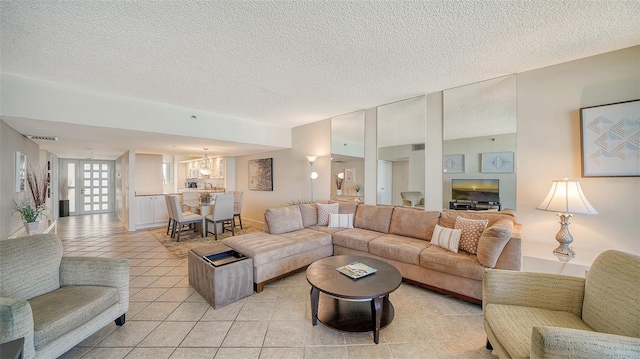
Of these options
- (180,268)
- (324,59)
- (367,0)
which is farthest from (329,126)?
(180,268)

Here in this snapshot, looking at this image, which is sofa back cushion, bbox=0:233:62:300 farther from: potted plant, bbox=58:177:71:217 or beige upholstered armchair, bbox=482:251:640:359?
potted plant, bbox=58:177:71:217

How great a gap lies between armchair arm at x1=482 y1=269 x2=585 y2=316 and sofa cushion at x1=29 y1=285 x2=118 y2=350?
9.56 feet

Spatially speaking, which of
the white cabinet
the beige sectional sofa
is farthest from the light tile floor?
the white cabinet

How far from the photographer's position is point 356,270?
221 cm

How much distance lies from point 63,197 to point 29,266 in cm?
874

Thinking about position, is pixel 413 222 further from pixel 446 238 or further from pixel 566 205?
pixel 566 205

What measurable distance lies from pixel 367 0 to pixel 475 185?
2.75 metres

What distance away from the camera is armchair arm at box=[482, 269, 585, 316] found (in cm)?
156

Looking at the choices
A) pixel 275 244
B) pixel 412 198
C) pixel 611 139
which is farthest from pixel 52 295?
pixel 611 139

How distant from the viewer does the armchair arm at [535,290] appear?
1.56 metres

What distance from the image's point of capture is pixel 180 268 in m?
3.38

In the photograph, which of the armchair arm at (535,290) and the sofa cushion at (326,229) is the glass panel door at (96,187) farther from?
the armchair arm at (535,290)

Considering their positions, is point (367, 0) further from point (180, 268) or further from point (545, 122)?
point (180, 268)

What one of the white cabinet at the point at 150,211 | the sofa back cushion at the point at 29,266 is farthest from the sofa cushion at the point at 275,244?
the white cabinet at the point at 150,211
